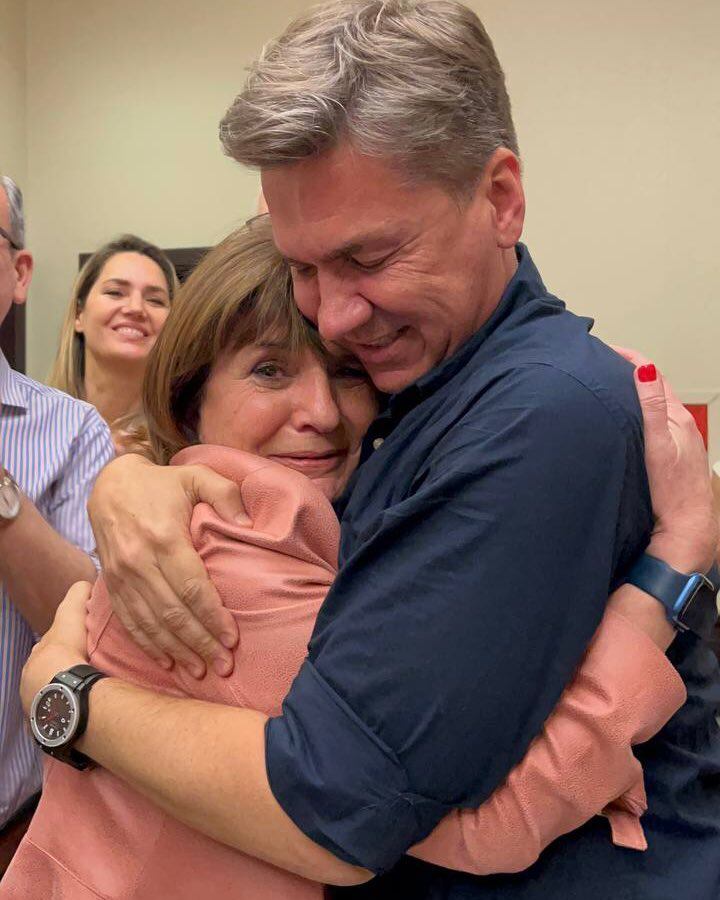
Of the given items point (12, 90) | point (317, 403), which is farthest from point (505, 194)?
point (12, 90)

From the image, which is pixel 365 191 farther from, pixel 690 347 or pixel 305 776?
pixel 690 347

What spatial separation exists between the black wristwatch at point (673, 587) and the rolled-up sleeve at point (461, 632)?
0.09 meters

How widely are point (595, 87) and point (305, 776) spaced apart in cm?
350

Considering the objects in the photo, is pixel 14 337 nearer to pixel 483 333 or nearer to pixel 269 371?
pixel 269 371

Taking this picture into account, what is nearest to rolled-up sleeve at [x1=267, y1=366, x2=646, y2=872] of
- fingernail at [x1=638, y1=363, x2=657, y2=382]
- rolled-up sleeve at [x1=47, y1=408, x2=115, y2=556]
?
fingernail at [x1=638, y1=363, x2=657, y2=382]

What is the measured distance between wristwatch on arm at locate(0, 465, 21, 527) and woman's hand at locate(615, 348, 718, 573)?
1165 mm

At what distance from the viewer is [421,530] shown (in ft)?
3.11

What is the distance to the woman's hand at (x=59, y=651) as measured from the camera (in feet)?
4.04

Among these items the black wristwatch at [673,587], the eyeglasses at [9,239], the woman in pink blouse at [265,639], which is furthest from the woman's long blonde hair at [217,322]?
the eyeglasses at [9,239]

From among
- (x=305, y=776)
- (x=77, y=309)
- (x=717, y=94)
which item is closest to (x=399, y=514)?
(x=305, y=776)

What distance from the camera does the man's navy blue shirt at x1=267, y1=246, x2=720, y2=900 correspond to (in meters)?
0.91

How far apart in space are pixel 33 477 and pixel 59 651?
2.69 feet

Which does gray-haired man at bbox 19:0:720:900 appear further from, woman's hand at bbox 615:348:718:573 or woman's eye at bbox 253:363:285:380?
woman's eye at bbox 253:363:285:380

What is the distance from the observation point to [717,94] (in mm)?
3699
